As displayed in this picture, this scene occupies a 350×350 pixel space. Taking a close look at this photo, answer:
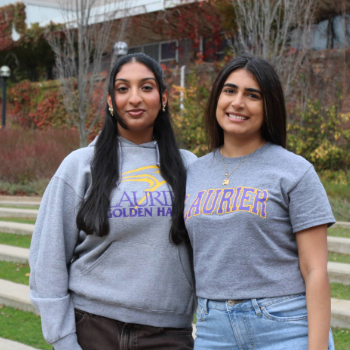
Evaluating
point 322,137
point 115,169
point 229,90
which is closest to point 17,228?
point 115,169

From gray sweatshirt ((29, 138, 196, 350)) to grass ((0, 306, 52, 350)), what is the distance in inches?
83.2

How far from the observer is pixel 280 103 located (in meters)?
1.97

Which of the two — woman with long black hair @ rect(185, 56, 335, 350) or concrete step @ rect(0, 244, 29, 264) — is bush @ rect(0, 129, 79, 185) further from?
woman with long black hair @ rect(185, 56, 335, 350)

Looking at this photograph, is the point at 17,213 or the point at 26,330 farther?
the point at 17,213

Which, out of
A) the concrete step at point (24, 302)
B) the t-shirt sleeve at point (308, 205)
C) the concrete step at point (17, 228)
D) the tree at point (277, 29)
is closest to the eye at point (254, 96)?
the t-shirt sleeve at point (308, 205)

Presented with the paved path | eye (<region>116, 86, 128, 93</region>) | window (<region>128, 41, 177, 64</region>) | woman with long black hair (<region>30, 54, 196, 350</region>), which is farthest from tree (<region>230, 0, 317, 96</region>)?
woman with long black hair (<region>30, 54, 196, 350</region>)

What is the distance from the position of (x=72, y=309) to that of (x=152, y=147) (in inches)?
33.3

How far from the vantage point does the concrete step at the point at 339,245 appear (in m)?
5.47

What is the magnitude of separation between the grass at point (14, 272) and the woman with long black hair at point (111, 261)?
3583 mm

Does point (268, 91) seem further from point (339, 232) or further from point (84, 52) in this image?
point (84, 52)

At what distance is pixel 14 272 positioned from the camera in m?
5.79

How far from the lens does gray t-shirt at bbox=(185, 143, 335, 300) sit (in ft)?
5.88

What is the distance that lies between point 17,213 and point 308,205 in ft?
25.5

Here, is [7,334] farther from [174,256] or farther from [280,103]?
[280,103]
